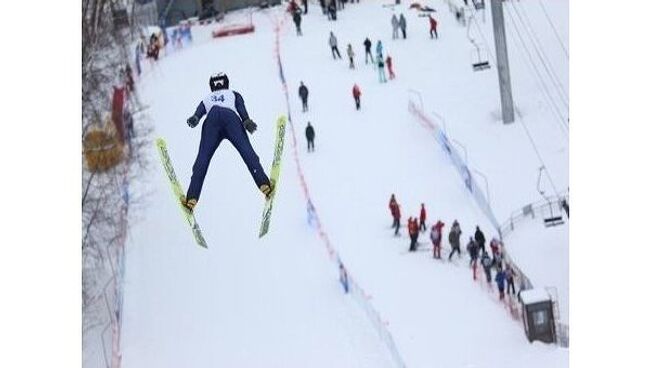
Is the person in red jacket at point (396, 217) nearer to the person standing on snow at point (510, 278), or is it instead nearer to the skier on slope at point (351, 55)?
the person standing on snow at point (510, 278)

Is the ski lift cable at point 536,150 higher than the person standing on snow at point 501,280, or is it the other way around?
the ski lift cable at point 536,150

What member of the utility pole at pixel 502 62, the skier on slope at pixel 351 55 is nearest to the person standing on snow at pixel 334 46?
the skier on slope at pixel 351 55

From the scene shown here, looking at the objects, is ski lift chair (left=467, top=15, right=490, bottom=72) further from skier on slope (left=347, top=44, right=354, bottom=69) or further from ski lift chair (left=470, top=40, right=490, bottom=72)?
skier on slope (left=347, top=44, right=354, bottom=69)

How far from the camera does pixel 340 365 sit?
59.0 ft

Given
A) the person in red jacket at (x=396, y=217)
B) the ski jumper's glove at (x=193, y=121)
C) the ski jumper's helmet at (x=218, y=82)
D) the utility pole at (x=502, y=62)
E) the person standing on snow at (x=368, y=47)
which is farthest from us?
the person standing on snow at (x=368, y=47)

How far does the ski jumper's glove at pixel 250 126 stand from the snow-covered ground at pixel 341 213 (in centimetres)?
53

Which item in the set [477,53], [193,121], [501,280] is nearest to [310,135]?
[477,53]

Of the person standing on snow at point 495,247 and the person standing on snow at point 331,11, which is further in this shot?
the person standing on snow at point 331,11

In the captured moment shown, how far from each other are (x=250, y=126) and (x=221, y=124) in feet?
1.55

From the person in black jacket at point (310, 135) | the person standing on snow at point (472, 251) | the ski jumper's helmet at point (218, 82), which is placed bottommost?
the person standing on snow at point (472, 251)

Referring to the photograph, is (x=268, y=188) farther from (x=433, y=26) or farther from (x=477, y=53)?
(x=477, y=53)

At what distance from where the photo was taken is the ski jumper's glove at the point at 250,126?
1733 centimetres

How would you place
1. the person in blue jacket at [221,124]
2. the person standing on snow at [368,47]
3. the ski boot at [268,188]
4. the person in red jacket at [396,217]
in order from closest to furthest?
the person in blue jacket at [221,124], the ski boot at [268,188], the person in red jacket at [396,217], the person standing on snow at [368,47]
